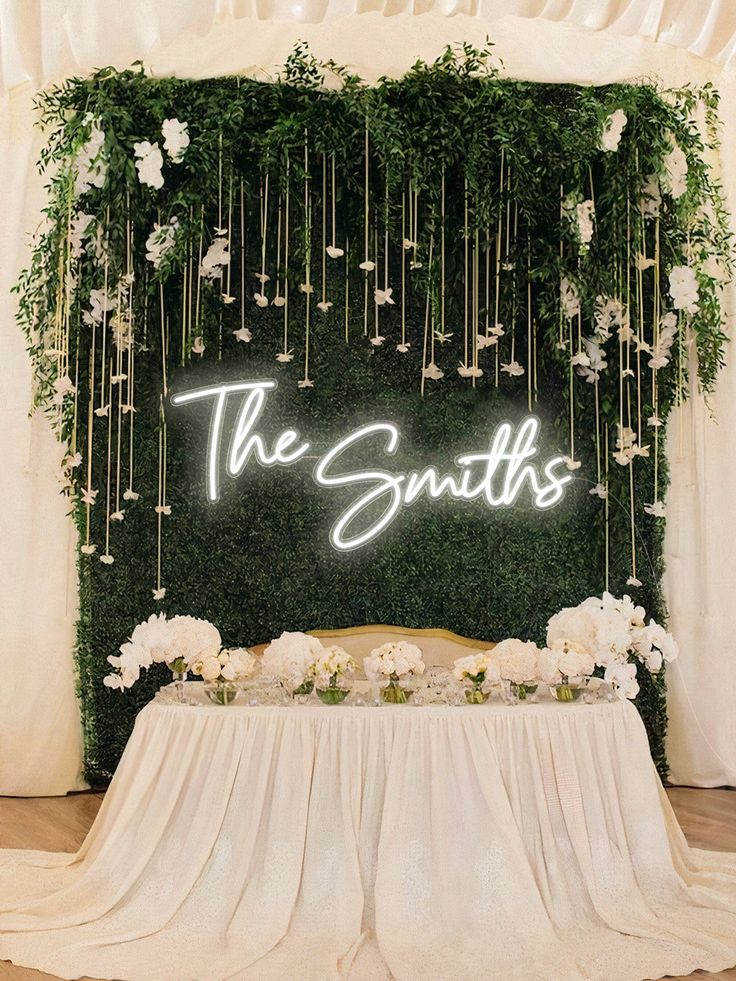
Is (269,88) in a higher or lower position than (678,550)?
higher

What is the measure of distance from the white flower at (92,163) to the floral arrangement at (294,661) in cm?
309

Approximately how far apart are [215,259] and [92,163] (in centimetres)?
84

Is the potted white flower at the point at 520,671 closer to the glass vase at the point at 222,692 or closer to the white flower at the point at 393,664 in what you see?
the white flower at the point at 393,664

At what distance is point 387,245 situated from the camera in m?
5.49

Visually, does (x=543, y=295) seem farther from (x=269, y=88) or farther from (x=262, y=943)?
(x=262, y=943)

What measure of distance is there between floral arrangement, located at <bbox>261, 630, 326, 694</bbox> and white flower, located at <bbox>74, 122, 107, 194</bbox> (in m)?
3.09

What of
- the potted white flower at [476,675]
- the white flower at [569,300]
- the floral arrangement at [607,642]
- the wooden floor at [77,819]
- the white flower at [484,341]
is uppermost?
the white flower at [569,300]

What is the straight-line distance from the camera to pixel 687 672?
18.6 ft

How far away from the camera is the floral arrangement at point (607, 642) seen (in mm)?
3621

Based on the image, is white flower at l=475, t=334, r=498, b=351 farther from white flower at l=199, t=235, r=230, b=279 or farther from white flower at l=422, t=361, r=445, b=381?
white flower at l=199, t=235, r=230, b=279

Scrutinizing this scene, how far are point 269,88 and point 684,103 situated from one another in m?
2.38

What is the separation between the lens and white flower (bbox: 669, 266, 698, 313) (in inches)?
211

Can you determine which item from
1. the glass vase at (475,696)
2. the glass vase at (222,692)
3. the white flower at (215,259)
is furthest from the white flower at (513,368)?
the glass vase at (222,692)

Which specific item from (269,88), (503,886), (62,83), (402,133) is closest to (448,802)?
(503,886)
